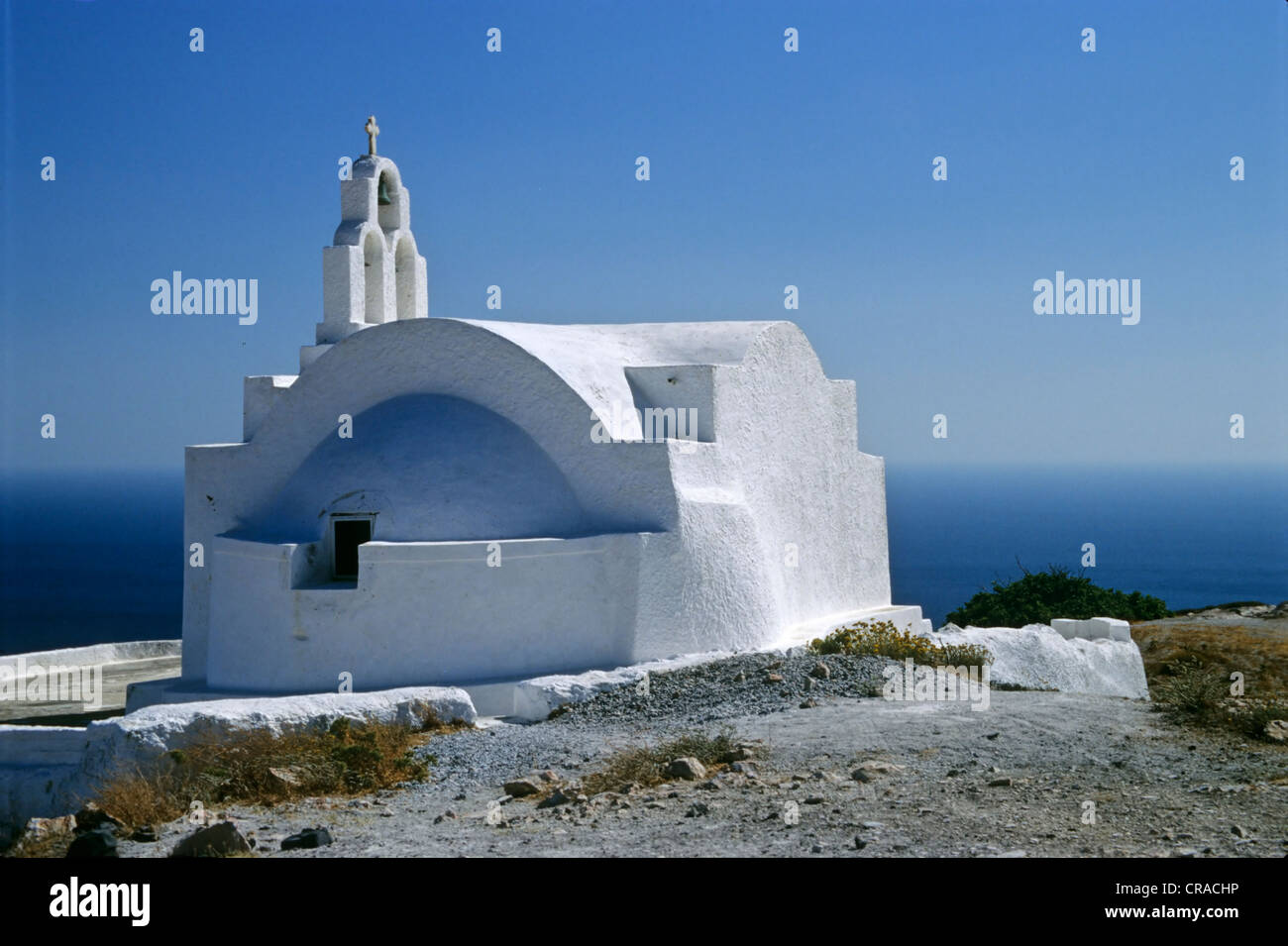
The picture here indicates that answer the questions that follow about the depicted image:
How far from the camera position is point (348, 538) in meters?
16.0

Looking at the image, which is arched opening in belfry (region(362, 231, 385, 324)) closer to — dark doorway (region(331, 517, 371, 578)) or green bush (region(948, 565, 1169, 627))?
dark doorway (region(331, 517, 371, 578))

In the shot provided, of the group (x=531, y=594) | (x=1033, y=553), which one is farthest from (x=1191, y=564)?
(x=531, y=594)

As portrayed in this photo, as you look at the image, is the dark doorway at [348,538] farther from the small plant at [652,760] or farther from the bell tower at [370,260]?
the small plant at [652,760]

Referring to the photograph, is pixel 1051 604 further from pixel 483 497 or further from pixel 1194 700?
pixel 1194 700

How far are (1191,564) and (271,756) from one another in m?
88.1

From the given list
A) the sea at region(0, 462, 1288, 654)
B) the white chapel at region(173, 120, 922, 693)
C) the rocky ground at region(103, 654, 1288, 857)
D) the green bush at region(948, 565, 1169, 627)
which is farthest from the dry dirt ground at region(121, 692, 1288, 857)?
the green bush at region(948, 565, 1169, 627)

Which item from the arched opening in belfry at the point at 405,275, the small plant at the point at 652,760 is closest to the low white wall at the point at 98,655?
the arched opening in belfry at the point at 405,275

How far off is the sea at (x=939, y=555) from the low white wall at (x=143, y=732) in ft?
32.5

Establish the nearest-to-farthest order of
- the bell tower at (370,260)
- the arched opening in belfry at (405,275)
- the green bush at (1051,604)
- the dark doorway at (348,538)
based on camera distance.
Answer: the dark doorway at (348,538) < the bell tower at (370,260) < the arched opening in belfry at (405,275) < the green bush at (1051,604)

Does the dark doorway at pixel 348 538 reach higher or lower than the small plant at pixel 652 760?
higher

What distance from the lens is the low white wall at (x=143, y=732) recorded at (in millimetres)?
10727

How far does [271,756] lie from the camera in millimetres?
10031

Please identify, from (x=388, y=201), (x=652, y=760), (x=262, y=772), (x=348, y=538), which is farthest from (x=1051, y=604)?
(x=262, y=772)
